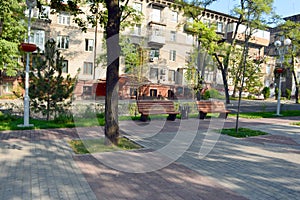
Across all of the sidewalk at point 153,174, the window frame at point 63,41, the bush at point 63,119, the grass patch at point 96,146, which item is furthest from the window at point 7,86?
the grass patch at point 96,146

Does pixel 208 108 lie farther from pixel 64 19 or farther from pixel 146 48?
pixel 64 19

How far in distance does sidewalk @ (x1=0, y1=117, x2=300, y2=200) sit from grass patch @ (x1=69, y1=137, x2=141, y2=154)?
0.26m

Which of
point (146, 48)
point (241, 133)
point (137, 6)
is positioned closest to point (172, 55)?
point (146, 48)

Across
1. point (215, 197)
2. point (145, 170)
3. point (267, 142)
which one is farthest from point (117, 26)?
point (267, 142)

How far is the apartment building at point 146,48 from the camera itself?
2769cm

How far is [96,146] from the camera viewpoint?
6281 millimetres

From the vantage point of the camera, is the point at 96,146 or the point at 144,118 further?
the point at 144,118

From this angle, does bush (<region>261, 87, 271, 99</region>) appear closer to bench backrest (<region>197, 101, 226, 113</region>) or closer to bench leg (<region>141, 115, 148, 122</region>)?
bench backrest (<region>197, 101, 226, 113</region>)

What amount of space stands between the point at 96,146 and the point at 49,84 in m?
4.47

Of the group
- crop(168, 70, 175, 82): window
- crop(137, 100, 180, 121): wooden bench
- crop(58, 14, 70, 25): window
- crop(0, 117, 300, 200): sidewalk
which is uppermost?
crop(58, 14, 70, 25): window

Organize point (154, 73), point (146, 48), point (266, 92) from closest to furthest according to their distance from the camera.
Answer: point (146, 48) → point (154, 73) → point (266, 92)

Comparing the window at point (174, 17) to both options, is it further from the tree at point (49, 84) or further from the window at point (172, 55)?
the tree at point (49, 84)

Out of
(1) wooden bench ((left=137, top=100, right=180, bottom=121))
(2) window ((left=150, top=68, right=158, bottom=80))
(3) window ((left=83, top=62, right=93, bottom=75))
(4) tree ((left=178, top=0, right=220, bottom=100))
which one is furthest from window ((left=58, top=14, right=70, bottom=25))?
(1) wooden bench ((left=137, top=100, right=180, bottom=121))

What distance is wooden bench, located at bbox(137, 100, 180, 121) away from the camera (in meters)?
10.3
